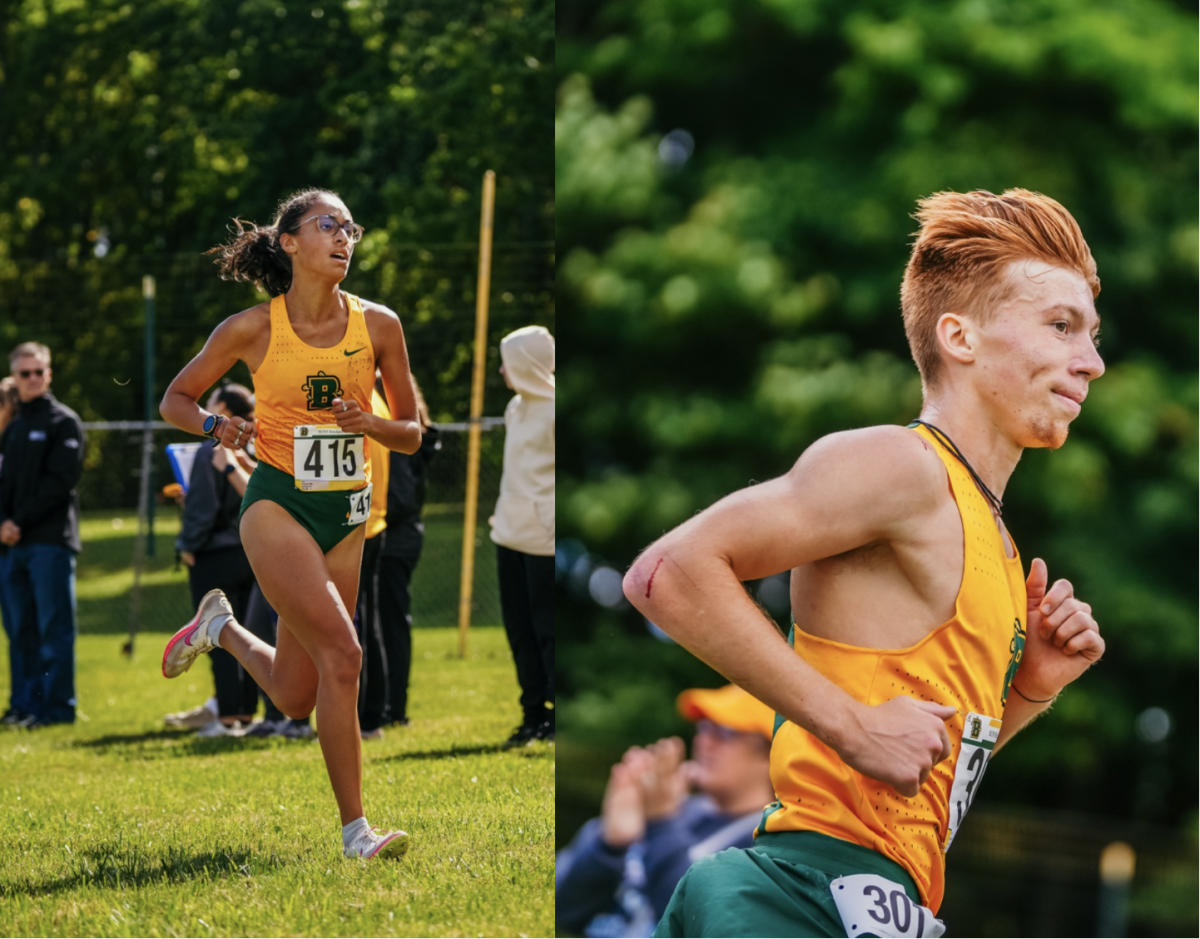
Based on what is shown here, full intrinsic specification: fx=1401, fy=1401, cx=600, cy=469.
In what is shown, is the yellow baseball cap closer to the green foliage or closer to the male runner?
the green foliage

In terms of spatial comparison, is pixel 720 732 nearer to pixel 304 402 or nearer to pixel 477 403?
pixel 304 402

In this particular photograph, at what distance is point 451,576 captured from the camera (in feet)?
33.9

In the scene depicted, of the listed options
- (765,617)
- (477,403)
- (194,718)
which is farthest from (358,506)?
(477,403)

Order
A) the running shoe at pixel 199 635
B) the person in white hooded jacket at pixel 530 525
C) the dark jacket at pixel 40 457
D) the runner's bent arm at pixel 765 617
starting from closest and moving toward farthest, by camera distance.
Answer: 1. the runner's bent arm at pixel 765 617
2. the running shoe at pixel 199 635
3. the person in white hooded jacket at pixel 530 525
4. the dark jacket at pixel 40 457

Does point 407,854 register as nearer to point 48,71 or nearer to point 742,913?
point 742,913

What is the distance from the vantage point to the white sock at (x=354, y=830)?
3.64 meters

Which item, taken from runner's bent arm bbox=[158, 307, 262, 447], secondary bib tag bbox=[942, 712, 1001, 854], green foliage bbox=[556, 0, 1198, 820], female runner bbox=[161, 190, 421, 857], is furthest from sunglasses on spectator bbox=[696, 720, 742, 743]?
secondary bib tag bbox=[942, 712, 1001, 854]

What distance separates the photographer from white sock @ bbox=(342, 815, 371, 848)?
3643 mm

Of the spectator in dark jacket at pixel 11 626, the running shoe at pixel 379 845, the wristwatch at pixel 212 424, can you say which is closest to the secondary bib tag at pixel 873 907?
the running shoe at pixel 379 845

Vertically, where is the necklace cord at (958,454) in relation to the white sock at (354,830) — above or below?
above

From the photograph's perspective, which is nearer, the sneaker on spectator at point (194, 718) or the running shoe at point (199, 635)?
the running shoe at point (199, 635)

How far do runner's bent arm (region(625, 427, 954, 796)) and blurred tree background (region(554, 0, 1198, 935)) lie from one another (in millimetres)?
5982

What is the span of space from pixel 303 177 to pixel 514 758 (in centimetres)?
1468

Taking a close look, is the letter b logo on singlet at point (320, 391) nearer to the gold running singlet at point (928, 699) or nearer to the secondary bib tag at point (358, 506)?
the secondary bib tag at point (358, 506)
